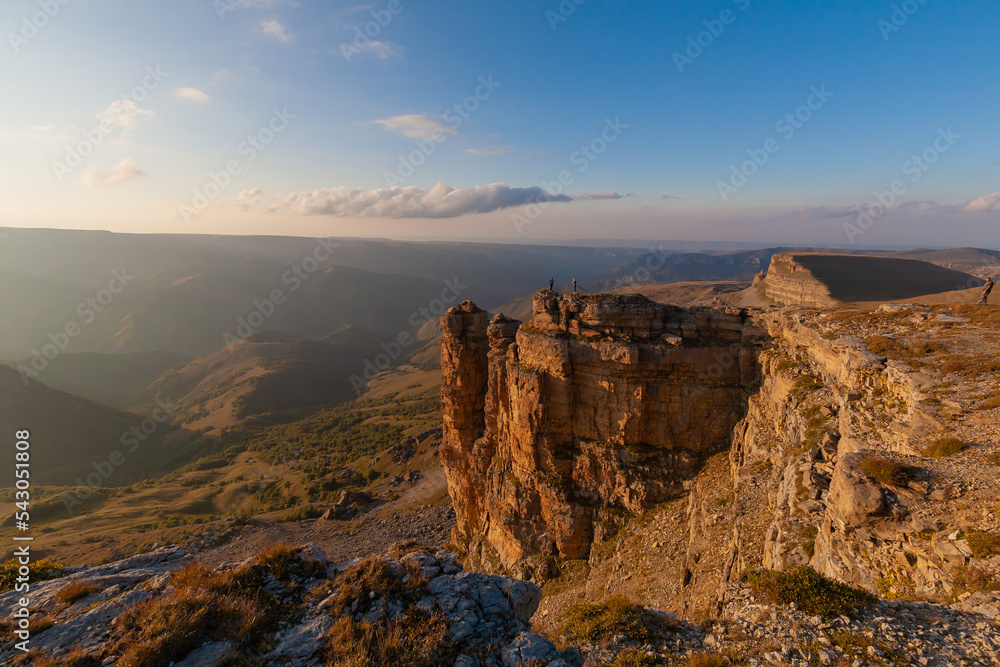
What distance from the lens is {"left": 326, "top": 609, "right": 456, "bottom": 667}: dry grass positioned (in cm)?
711

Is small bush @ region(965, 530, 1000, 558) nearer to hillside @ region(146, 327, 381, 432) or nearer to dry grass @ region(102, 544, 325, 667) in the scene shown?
dry grass @ region(102, 544, 325, 667)

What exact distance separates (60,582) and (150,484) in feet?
295

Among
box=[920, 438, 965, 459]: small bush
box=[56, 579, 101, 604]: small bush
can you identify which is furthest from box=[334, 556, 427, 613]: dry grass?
box=[920, 438, 965, 459]: small bush

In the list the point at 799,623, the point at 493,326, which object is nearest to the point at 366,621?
the point at 799,623

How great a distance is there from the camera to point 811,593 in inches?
332

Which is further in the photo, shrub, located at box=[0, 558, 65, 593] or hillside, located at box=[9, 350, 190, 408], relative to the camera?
hillside, located at box=[9, 350, 190, 408]

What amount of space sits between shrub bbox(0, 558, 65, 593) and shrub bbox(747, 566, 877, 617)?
679 inches

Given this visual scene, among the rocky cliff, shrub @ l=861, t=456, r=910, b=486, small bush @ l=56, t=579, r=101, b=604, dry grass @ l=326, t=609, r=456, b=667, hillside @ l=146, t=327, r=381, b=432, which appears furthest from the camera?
hillside @ l=146, t=327, r=381, b=432

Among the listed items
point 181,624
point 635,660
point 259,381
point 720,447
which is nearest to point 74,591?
point 181,624

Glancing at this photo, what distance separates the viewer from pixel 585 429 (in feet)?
88.6

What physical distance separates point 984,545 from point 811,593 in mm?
3629

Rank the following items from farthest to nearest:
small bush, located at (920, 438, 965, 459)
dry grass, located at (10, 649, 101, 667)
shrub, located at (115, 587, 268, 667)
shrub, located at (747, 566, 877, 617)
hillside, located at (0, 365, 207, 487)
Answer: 1. hillside, located at (0, 365, 207, 487)
2. small bush, located at (920, 438, 965, 459)
3. shrub, located at (747, 566, 877, 617)
4. shrub, located at (115, 587, 268, 667)
5. dry grass, located at (10, 649, 101, 667)

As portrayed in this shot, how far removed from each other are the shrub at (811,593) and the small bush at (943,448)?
5.32 metres

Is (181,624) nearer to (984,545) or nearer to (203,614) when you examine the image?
(203,614)
